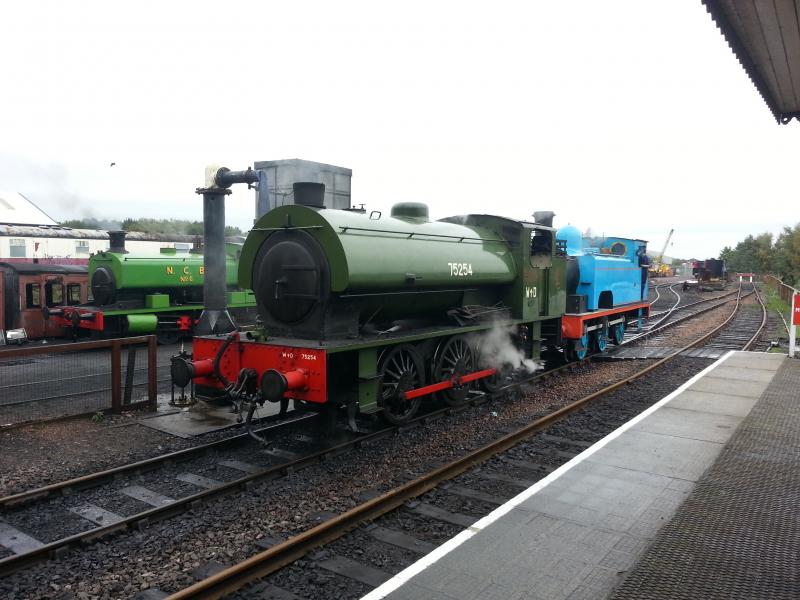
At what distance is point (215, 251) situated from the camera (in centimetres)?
1045

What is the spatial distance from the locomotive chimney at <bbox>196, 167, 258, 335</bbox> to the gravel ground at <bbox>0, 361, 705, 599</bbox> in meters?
4.53

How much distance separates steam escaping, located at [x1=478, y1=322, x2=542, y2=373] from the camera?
942cm

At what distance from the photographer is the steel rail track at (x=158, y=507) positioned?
169 inches

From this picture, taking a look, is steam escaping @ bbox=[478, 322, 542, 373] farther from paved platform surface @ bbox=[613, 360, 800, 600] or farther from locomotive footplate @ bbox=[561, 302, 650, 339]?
paved platform surface @ bbox=[613, 360, 800, 600]

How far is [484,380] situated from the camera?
9.45 metres

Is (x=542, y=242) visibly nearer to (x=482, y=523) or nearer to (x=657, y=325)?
(x=482, y=523)

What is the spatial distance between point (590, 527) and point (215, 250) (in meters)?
8.13

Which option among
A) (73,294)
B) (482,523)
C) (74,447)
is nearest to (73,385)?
(74,447)

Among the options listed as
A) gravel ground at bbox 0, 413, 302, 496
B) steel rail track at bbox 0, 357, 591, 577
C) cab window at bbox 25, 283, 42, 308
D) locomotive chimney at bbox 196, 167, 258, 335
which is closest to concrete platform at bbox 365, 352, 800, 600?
steel rail track at bbox 0, 357, 591, 577

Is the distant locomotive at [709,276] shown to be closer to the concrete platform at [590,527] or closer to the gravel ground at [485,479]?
the gravel ground at [485,479]

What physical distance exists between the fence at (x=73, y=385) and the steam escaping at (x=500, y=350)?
514 cm

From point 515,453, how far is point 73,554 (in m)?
4.48

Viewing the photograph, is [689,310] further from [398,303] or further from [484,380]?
[398,303]

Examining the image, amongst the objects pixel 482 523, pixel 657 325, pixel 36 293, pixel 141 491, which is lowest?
pixel 141 491
